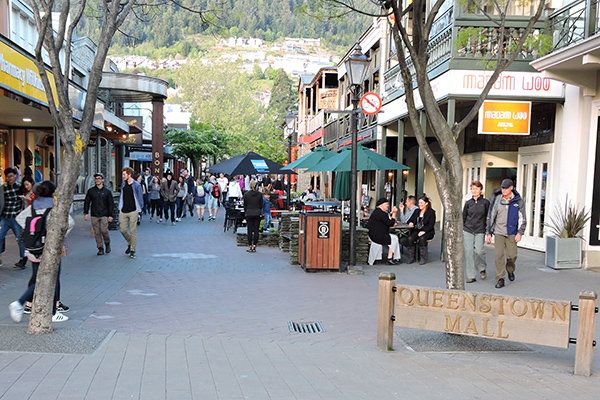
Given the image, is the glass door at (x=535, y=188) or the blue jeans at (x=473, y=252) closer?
the blue jeans at (x=473, y=252)

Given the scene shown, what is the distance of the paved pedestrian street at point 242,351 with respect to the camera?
195 inches

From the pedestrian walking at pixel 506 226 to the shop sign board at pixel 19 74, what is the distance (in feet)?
27.1

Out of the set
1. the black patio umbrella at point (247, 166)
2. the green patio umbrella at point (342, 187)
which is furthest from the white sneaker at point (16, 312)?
the black patio umbrella at point (247, 166)

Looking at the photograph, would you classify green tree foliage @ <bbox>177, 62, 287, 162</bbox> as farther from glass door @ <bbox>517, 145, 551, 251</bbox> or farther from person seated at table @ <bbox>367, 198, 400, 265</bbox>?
person seated at table @ <bbox>367, 198, 400, 265</bbox>

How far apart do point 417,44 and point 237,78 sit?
61.3 meters

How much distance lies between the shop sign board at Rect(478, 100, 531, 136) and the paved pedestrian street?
387 centimetres

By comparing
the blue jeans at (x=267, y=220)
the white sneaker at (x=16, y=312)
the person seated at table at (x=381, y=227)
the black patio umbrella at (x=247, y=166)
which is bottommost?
the white sneaker at (x=16, y=312)

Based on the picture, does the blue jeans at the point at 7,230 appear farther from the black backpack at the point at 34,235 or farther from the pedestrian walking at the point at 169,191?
the pedestrian walking at the point at 169,191

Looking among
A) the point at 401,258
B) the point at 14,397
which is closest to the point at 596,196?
the point at 401,258

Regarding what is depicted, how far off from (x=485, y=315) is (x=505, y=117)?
8.09 metres

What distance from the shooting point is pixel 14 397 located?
14.8ft

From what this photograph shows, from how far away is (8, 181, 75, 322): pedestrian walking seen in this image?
6715 millimetres

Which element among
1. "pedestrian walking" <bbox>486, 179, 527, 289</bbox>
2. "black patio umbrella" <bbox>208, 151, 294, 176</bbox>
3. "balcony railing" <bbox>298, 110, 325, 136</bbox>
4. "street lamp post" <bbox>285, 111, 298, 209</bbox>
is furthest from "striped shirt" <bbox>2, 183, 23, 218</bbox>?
"balcony railing" <bbox>298, 110, 325, 136</bbox>

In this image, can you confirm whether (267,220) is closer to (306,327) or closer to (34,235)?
(306,327)
